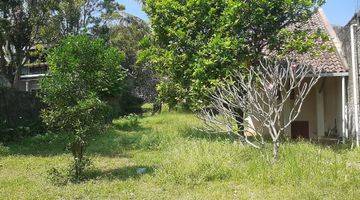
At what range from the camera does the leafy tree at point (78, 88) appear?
9273 millimetres

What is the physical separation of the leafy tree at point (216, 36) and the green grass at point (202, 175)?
295 centimetres

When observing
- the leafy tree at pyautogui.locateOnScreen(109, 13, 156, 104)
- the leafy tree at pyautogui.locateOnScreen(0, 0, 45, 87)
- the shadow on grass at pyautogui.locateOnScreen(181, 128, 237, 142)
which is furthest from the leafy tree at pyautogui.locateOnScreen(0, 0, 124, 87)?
the shadow on grass at pyautogui.locateOnScreen(181, 128, 237, 142)

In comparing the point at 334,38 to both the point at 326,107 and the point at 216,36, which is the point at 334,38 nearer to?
the point at 326,107

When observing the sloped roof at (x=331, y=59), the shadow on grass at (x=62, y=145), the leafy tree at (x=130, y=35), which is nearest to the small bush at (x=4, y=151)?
the shadow on grass at (x=62, y=145)

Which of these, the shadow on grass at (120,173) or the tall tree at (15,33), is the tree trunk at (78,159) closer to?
the shadow on grass at (120,173)

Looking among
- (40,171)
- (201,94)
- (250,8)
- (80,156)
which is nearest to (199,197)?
(80,156)

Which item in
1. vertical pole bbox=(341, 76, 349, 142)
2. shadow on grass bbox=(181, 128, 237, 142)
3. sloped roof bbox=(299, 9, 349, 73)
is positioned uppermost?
sloped roof bbox=(299, 9, 349, 73)

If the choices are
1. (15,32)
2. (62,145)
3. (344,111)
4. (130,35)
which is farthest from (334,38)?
(130,35)

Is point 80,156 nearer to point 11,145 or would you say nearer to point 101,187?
point 101,187

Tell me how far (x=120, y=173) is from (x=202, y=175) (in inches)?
84.6

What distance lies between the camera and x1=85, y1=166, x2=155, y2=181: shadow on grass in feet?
31.2

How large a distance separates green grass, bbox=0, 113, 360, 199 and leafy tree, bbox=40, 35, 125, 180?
3.43 feet

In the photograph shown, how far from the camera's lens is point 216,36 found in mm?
13812

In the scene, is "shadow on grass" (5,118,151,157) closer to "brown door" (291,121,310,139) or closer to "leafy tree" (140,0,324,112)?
"leafy tree" (140,0,324,112)
